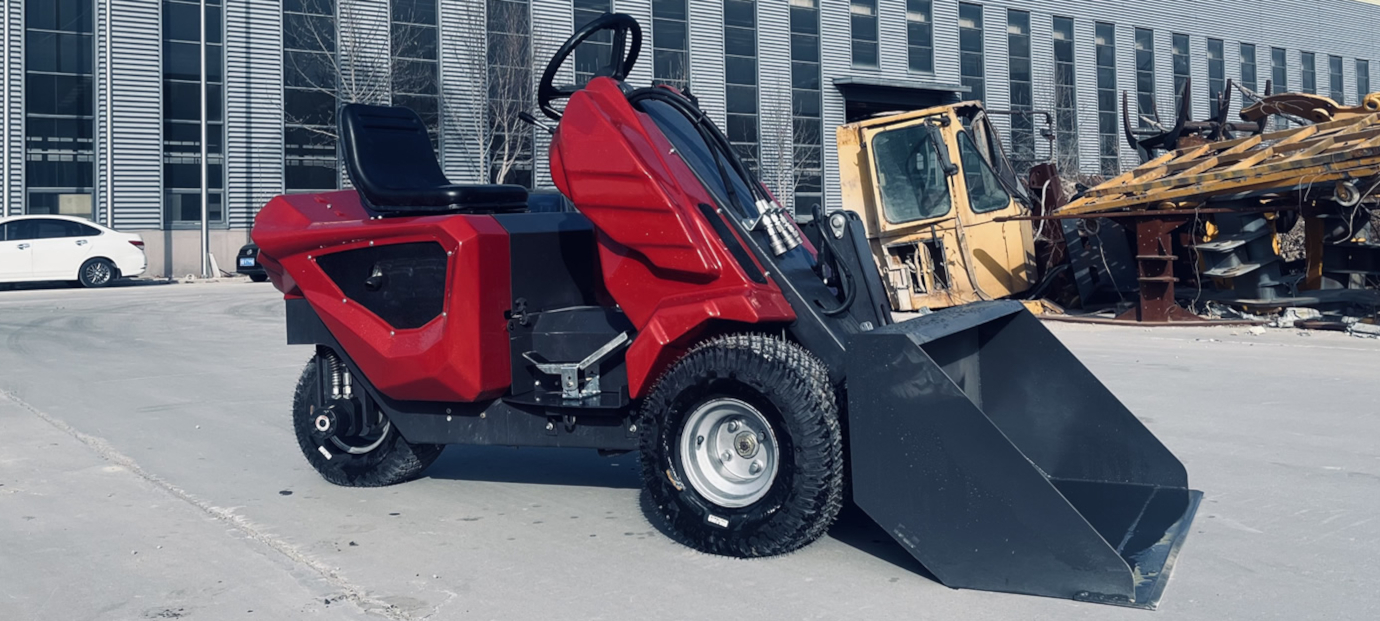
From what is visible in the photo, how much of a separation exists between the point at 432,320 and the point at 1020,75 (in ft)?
132

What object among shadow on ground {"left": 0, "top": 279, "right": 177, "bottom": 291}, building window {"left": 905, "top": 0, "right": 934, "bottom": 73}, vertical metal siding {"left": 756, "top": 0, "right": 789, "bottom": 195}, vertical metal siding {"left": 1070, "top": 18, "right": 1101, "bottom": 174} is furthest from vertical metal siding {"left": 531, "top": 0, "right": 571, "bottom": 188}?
vertical metal siding {"left": 1070, "top": 18, "right": 1101, "bottom": 174}

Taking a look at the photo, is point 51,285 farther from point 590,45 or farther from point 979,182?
point 979,182

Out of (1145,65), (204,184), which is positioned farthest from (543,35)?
(1145,65)

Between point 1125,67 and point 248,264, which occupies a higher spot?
point 1125,67

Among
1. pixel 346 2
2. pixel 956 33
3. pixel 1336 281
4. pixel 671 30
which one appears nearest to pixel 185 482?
pixel 1336 281

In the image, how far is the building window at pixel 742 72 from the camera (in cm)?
3641

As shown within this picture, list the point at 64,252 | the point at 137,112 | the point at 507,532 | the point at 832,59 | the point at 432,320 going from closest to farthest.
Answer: the point at 507,532 → the point at 432,320 → the point at 64,252 → the point at 137,112 → the point at 832,59

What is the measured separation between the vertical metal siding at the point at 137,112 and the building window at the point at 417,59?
224 inches

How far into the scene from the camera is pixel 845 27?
1513 inches

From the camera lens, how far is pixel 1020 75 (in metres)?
42.7

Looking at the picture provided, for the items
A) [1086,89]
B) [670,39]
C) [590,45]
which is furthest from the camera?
[1086,89]

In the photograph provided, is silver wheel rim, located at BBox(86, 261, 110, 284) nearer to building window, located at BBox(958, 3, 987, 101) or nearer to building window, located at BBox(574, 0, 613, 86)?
building window, located at BBox(574, 0, 613, 86)

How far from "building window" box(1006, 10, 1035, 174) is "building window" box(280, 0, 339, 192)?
22761 mm

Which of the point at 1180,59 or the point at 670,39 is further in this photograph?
the point at 1180,59
